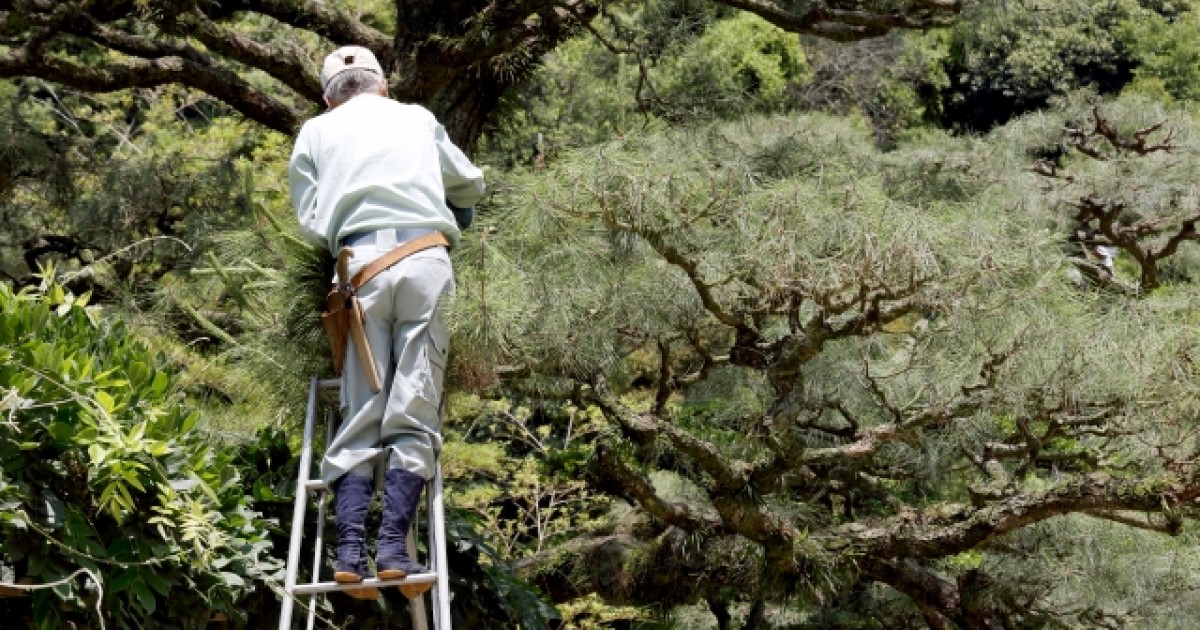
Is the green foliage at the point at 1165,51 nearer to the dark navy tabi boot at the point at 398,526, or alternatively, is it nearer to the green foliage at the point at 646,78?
the green foliage at the point at 646,78

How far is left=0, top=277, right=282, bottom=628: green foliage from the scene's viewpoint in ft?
7.68

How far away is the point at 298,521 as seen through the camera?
2430 mm

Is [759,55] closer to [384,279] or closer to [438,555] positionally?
[384,279]

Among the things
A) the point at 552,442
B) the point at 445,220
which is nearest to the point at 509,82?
the point at 445,220

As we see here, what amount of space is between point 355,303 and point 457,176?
36 cm

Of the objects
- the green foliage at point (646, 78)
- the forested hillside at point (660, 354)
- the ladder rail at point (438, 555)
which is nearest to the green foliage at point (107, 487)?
the forested hillside at point (660, 354)

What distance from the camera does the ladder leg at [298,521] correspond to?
7.58 ft

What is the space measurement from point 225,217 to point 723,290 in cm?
233

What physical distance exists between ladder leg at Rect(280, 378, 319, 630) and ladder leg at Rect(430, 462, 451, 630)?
0.69ft

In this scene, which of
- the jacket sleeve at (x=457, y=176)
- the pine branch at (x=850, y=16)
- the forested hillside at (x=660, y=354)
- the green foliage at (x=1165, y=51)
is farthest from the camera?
the green foliage at (x=1165, y=51)

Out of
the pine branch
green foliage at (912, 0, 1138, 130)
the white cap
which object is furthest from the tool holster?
green foliage at (912, 0, 1138, 130)

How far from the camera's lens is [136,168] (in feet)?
18.8

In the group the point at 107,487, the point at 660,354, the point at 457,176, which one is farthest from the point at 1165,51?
the point at 107,487

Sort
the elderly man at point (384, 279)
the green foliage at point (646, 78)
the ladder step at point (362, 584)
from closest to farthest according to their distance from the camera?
the ladder step at point (362, 584)
the elderly man at point (384, 279)
the green foliage at point (646, 78)
